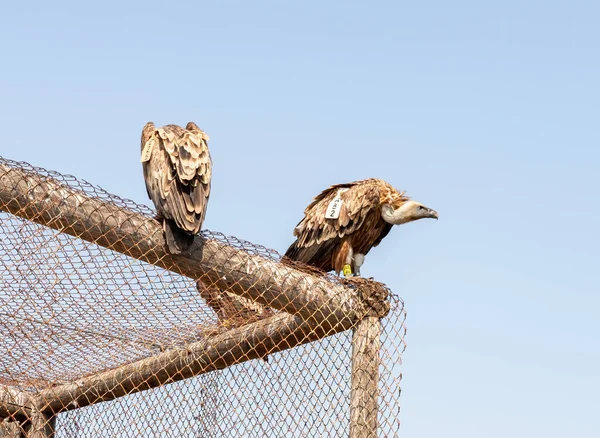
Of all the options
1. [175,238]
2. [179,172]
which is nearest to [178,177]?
[179,172]

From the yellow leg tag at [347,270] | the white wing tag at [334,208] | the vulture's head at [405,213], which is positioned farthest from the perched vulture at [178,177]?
the vulture's head at [405,213]

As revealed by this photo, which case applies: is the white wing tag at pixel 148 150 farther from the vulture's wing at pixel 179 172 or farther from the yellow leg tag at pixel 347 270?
the yellow leg tag at pixel 347 270

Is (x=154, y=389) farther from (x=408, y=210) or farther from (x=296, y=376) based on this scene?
(x=408, y=210)

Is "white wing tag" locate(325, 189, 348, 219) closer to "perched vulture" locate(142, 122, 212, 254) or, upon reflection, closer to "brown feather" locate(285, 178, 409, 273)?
"brown feather" locate(285, 178, 409, 273)

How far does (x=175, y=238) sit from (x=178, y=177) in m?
0.37

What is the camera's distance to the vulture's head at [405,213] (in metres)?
5.36

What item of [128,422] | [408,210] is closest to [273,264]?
[128,422]

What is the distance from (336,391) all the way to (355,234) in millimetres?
1677

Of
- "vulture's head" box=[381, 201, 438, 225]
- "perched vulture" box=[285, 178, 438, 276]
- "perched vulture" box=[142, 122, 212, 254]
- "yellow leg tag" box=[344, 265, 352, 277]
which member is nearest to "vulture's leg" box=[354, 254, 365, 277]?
"perched vulture" box=[285, 178, 438, 276]

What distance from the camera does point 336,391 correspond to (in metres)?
3.91

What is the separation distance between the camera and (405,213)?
17.8ft

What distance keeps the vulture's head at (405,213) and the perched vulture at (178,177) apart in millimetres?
1480

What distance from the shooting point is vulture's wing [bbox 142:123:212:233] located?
3770 mm

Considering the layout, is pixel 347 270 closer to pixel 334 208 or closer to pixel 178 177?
pixel 334 208
